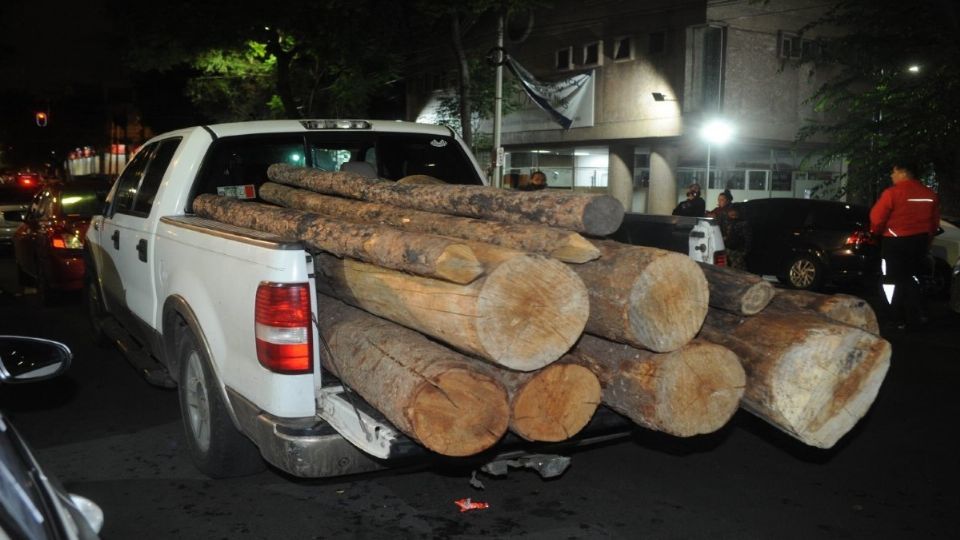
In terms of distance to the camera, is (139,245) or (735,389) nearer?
(735,389)

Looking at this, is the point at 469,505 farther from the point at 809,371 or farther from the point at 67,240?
the point at 67,240

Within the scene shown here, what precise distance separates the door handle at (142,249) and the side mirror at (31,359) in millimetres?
2792

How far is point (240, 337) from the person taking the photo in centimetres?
389

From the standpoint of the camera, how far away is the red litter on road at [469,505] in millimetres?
4484

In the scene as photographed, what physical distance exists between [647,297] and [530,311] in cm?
47

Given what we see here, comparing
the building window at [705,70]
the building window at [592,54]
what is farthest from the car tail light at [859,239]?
the building window at [592,54]

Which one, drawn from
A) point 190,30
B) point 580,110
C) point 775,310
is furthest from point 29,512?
point 580,110

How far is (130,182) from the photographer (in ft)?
21.1

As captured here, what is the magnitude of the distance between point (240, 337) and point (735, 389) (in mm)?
2164

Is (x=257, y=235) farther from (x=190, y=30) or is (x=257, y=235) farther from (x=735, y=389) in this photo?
(x=190, y=30)

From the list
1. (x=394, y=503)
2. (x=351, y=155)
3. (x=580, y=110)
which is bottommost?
(x=394, y=503)

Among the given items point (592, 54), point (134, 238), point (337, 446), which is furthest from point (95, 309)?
point (592, 54)

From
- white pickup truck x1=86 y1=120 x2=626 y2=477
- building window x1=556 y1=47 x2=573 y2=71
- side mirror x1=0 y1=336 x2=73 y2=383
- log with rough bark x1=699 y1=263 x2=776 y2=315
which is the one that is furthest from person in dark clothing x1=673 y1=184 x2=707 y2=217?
side mirror x1=0 y1=336 x2=73 y2=383

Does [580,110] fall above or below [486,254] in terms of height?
above
